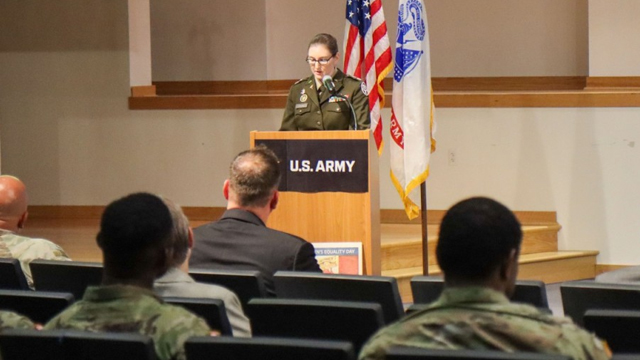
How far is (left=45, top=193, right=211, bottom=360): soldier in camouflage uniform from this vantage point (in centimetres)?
219

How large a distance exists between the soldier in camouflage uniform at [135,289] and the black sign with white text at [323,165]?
2.35 meters

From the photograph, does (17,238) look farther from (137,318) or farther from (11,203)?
(137,318)

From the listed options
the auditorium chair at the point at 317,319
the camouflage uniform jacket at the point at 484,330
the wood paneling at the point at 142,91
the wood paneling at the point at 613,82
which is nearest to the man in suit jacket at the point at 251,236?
the auditorium chair at the point at 317,319

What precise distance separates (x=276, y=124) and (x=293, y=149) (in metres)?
3.06

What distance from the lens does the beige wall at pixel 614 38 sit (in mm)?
7824

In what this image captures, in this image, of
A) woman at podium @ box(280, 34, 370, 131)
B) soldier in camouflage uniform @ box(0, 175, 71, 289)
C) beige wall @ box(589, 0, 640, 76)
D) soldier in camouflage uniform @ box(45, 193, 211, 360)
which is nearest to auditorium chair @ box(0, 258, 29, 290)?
soldier in camouflage uniform @ box(0, 175, 71, 289)

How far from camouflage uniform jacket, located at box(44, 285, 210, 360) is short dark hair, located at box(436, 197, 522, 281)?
58cm

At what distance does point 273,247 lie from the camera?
3355 millimetres

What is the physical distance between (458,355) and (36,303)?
4.35ft

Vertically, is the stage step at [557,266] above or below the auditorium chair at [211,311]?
below

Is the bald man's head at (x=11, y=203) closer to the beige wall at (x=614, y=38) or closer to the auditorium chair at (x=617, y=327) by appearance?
the auditorium chair at (x=617, y=327)

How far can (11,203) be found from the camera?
372cm

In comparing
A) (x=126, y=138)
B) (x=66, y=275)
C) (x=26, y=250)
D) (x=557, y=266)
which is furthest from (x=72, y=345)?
(x=126, y=138)

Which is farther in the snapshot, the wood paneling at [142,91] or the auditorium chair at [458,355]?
the wood paneling at [142,91]
